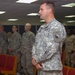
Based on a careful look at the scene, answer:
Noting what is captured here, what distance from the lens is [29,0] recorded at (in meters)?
6.55

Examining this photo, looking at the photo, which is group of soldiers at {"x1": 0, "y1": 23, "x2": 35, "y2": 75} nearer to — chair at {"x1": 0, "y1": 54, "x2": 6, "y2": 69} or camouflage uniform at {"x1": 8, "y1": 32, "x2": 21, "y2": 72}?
camouflage uniform at {"x1": 8, "y1": 32, "x2": 21, "y2": 72}

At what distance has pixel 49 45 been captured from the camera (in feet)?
7.30

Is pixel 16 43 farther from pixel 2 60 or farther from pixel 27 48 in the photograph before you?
pixel 2 60

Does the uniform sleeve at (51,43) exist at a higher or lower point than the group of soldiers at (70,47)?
higher

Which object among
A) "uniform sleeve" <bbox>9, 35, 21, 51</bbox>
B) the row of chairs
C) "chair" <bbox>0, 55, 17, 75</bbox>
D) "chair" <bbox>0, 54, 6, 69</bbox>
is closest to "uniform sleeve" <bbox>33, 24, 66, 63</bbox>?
the row of chairs

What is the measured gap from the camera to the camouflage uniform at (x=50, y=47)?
7.33 ft

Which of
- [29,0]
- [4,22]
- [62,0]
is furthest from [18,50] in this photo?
[4,22]

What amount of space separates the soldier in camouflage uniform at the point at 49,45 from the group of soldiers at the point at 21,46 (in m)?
3.77

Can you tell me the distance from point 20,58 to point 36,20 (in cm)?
737

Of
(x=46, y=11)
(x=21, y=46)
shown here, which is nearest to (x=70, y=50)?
(x=21, y=46)

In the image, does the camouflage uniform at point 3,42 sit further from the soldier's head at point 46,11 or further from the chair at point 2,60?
the soldier's head at point 46,11

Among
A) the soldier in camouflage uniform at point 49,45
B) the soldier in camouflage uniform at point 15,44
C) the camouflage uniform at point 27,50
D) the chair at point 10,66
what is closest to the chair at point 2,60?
the chair at point 10,66

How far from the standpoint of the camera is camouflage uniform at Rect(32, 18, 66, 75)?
2.23m

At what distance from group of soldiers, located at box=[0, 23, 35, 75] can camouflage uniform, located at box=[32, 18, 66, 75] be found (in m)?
3.78
